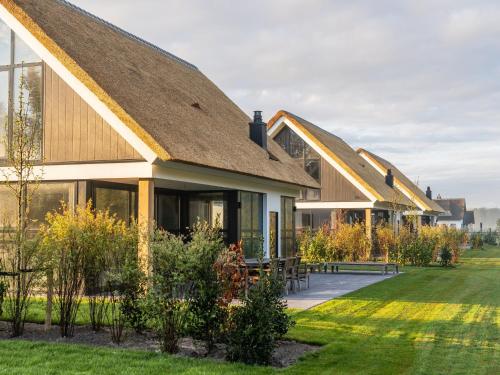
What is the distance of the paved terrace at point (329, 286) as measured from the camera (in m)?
13.7

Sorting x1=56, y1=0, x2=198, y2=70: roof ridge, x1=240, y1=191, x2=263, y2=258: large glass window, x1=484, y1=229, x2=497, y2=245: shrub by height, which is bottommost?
x1=484, y1=229, x2=497, y2=245: shrub

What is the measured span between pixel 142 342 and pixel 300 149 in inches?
912

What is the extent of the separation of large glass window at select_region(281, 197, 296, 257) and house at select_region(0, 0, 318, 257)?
4.11 metres

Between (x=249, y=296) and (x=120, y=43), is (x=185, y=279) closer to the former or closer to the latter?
(x=249, y=296)

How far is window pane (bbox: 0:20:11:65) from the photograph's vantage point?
14352 mm

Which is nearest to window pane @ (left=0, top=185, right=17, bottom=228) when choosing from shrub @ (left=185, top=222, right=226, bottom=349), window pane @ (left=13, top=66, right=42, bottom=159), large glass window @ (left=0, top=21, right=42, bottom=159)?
large glass window @ (left=0, top=21, right=42, bottom=159)

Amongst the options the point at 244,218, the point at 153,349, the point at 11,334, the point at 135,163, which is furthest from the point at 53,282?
the point at 244,218

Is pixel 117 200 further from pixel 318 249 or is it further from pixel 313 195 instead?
pixel 313 195

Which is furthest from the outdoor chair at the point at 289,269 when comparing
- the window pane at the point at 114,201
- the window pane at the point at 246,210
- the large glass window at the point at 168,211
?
the large glass window at the point at 168,211

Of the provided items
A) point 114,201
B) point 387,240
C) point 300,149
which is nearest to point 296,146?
point 300,149

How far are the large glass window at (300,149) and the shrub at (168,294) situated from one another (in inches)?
905

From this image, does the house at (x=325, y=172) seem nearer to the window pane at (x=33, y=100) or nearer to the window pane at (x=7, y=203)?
the window pane at (x=33, y=100)

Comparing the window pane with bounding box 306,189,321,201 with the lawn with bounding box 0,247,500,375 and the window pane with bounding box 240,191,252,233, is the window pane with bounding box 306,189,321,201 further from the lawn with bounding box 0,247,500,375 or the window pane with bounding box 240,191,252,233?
the lawn with bounding box 0,247,500,375

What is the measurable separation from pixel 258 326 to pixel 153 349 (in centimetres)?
162
